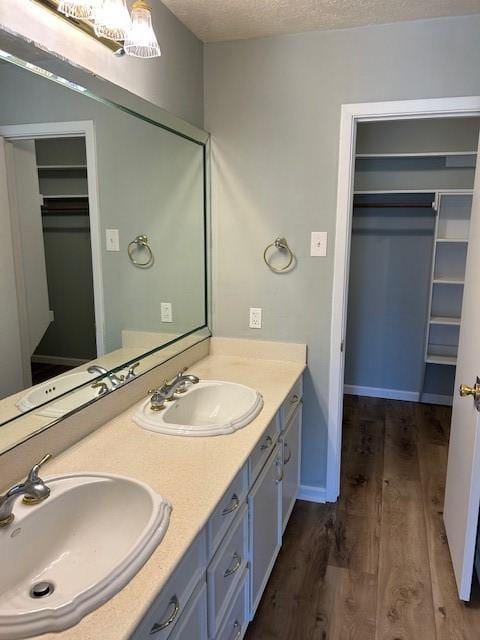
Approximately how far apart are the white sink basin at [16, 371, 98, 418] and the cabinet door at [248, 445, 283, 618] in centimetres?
66

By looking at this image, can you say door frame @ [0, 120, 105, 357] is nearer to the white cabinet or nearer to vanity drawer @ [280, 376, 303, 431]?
the white cabinet

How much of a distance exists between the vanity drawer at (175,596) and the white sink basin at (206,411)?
453 mm

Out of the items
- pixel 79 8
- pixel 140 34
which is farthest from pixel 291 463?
pixel 79 8

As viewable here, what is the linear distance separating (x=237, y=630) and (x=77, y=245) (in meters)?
1.38

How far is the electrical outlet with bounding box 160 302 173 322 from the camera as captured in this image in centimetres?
221

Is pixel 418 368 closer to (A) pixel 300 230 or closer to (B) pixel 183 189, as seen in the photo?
(A) pixel 300 230

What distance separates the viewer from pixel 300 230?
2.43 m

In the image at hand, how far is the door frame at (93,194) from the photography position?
4.74 ft

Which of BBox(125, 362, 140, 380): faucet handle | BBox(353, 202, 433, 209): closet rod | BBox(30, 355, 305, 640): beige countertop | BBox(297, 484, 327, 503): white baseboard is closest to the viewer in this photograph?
BBox(30, 355, 305, 640): beige countertop

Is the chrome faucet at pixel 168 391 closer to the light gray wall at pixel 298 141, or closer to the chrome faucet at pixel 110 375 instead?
the chrome faucet at pixel 110 375

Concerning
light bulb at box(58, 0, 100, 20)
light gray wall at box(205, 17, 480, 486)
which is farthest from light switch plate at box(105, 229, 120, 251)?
light gray wall at box(205, 17, 480, 486)

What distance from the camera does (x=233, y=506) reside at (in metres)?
1.45

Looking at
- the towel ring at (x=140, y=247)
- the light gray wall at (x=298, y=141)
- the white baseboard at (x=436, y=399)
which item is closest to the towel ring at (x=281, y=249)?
the light gray wall at (x=298, y=141)

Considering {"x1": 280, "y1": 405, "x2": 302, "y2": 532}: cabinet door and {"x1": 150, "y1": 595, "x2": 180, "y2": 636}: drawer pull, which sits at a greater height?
{"x1": 150, "y1": 595, "x2": 180, "y2": 636}: drawer pull
